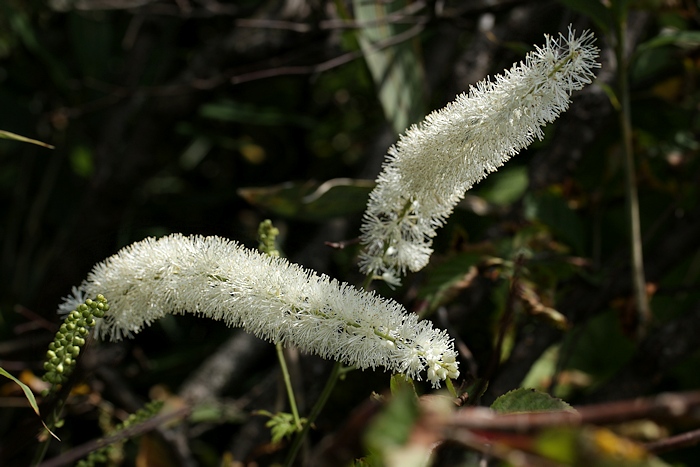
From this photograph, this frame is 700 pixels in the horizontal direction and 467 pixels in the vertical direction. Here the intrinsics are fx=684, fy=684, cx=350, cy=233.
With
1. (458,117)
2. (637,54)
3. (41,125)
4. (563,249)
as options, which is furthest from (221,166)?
(458,117)

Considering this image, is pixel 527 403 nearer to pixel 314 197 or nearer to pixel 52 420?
pixel 52 420

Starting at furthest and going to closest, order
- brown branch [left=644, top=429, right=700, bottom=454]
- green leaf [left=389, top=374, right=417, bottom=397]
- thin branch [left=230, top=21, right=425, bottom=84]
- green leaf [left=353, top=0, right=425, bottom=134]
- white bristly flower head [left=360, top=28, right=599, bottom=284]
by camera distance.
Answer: green leaf [left=353, top=0, right=425, bottom=134] → thin branch [left=230, top=21, right=425, bottom=84] → white bristly flower head [left=360, top=28, right=599, bottom=284] → green leaf [left=389, top=374, right=417, bottom=397] → brown branch [left=644, top=429, right=700, bottom=454]

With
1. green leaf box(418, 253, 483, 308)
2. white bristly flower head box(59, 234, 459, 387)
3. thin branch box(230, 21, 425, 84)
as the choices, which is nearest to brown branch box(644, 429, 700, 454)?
white bristly flower head box(59, 234, 459, 387)

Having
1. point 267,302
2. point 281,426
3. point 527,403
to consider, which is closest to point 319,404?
point 281,426

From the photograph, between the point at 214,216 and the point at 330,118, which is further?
the point at 330,118

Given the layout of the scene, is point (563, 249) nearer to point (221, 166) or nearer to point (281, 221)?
point (281, 221)

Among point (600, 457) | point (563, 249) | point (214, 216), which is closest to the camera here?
point (600, 457)

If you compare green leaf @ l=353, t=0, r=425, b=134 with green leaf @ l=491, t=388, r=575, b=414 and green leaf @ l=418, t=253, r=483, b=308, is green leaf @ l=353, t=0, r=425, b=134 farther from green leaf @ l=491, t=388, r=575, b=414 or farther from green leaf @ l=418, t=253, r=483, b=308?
green leaf @ l=491, t=388, r=575, b=414
